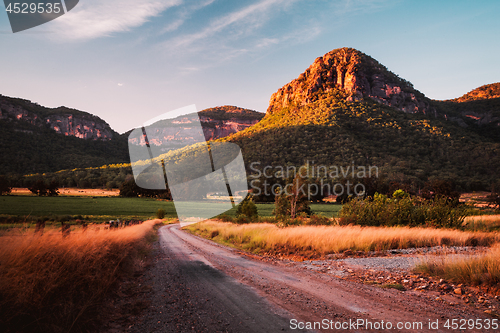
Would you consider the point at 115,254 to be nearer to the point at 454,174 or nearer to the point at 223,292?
the point at 223,292

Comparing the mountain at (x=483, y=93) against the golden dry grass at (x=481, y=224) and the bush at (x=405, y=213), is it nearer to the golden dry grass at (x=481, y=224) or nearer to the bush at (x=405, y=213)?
the golden dry grass at (x=481, y=224)

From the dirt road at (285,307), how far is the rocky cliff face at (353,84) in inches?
4838

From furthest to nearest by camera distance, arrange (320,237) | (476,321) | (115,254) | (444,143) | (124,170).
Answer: (124,170), (444,143), (320,237), (115,254), (476,321)

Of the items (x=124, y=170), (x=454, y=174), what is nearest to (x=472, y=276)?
(x=454, y=174)

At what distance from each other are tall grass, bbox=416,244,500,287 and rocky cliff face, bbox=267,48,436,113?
121m

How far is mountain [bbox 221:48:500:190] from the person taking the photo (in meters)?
76.8

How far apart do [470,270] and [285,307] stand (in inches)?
216

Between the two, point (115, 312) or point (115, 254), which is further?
point (115, 254)

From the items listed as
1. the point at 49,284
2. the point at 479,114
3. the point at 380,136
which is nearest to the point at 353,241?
the point at 49,284

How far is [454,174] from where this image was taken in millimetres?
73250

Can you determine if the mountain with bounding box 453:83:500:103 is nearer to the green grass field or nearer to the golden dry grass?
the green grass field

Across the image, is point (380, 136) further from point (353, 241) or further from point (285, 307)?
point (285, 307)

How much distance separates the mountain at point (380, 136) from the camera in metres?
76.8

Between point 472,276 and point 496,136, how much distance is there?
145 m
